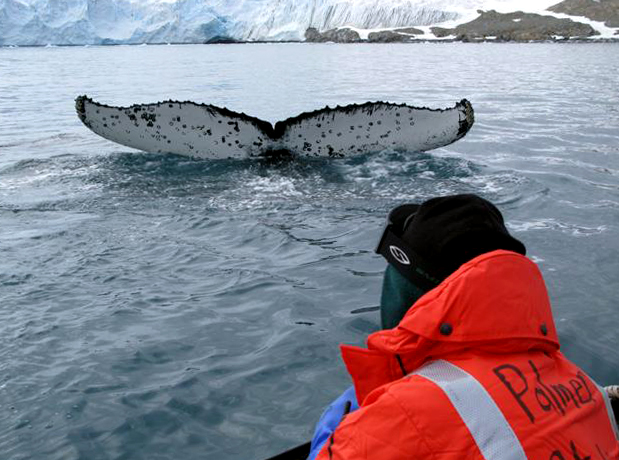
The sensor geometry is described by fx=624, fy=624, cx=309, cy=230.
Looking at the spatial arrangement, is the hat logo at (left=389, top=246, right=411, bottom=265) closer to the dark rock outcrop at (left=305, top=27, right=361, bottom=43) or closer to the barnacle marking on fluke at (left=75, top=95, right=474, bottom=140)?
the barnacle marking on fluke at (left=75, top=95, right=474, bottom=140)

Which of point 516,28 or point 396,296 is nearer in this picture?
point 396,296

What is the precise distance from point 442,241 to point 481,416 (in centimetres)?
53

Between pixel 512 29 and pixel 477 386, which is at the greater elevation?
pixel 512 29

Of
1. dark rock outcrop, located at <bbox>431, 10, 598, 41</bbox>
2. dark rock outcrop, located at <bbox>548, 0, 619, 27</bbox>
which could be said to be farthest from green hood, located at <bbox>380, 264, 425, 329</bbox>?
dark rock outcrop, located at <bbox>548, 0, 619, 27</bbox>

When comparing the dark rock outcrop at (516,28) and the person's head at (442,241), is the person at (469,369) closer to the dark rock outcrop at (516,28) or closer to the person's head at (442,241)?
the person's head at (442,241)

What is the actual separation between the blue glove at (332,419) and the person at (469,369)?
37cm

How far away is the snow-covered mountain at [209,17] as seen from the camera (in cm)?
9988

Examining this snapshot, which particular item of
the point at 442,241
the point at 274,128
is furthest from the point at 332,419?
the point at 274,128

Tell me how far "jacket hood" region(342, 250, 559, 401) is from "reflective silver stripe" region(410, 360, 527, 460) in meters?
0.10

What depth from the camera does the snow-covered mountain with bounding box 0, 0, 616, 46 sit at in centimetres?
9988

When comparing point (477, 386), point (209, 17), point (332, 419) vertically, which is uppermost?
point (209, 17)

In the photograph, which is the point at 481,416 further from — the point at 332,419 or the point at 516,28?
the point at 516,28

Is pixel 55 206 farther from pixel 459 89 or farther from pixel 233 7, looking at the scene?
pixel 233 7

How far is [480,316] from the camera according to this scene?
1720 mm
